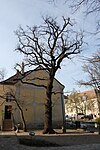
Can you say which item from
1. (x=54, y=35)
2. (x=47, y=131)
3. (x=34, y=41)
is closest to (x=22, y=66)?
(x=34, y=41)

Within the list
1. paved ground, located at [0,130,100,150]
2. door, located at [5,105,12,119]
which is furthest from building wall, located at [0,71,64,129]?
paved ground, located at [0,130,100,150]

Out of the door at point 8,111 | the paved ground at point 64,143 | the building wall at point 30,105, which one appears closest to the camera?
the paved ground at point 64,143

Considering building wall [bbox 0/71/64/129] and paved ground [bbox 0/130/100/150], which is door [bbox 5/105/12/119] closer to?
building wall [bbox 0/71/64/129]

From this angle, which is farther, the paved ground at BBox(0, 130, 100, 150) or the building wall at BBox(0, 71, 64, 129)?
the building wall at BBox(0, 71, 64, 129)

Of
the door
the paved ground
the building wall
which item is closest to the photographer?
the paved ground

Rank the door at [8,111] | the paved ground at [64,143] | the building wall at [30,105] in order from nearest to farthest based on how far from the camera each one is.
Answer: the paved ground at [64,143]
the door at [8,111]
the building wall at [30,105]

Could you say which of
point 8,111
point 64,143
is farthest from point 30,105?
point 64,143

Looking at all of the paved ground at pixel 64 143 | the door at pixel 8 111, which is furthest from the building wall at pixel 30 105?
the paved ground at pixel 64 143

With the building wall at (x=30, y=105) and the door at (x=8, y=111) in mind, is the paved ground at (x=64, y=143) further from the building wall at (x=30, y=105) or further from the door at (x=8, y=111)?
the building wall at (x=30, y=105)

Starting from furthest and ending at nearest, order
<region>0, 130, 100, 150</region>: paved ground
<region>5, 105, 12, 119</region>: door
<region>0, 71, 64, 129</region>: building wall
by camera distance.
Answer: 1. <region>0, 71, 64, 129</region>: building wall
2. <region>5, 105, 12, 119</region>: door
3. <region>0, 130, 100, 150</region>: paved ground

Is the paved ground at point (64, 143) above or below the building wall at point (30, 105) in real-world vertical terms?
below

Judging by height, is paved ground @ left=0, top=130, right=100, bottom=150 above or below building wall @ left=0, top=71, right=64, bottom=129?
below

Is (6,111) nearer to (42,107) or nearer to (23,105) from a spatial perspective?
(23,105)

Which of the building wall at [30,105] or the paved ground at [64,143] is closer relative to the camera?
the paved ground at [64,143]
